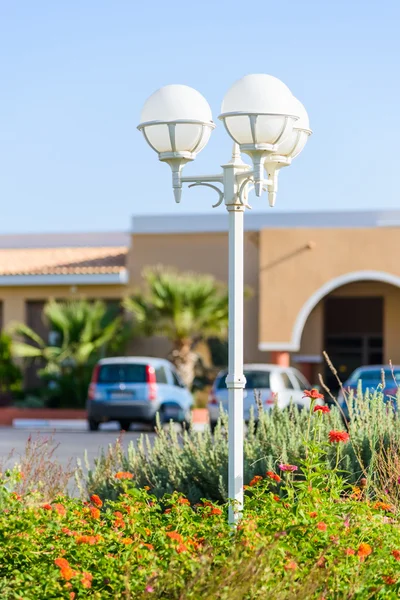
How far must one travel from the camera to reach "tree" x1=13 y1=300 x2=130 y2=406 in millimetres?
31594

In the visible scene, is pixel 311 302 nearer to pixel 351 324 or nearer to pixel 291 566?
pixel 351 324

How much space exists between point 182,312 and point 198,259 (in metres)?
3.55

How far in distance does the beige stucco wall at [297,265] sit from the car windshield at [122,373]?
7.61 meters

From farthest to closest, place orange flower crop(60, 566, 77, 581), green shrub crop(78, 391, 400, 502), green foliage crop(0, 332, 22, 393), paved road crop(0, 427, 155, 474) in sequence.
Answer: green foliage crop(0, 332, 22, 393) → paved road crop(0, 427, 155, 474) → green shrub crop(78, 391, 400, 502) → orange flower crop(60, 566, 77, 581)

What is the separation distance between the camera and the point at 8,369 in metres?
33.2

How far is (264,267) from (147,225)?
13.2 ft

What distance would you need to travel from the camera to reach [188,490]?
31.1ft

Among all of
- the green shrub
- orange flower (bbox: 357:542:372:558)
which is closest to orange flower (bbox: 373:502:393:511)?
orange flower (bbox: 357:542:372:558)

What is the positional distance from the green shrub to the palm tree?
21.1 metres

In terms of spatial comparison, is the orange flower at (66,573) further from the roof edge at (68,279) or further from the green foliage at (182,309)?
the roof edge at (68,279)

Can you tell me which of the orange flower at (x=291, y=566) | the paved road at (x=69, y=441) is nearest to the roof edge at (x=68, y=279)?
the paved road at (x=69, y=441)

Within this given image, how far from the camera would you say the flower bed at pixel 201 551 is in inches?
210

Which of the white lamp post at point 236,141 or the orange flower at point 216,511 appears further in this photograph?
the white lamp post at point 236,141

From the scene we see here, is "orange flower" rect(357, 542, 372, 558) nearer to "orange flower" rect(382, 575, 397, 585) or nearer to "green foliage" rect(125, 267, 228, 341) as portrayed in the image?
"orange flower" rect(382, 575, 397, 585)
